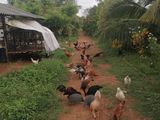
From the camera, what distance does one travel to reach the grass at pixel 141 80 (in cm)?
764

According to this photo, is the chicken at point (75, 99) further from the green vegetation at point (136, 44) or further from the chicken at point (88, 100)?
the green vegetation at point (136, 44)

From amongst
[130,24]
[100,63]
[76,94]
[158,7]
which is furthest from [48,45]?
[76,94]

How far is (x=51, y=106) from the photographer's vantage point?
26.3ft

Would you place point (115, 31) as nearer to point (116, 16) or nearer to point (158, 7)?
point (116, 16)

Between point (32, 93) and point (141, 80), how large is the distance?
4.03 meters

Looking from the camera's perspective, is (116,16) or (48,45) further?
(48,45)

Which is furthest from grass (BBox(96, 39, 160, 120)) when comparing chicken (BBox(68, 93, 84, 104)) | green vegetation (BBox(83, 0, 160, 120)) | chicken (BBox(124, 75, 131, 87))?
chicken (BBox(68, 93, 84, 104))

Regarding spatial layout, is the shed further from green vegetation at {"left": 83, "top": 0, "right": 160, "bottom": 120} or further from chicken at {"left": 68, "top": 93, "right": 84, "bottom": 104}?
chicken at {"left": 68, "top": 93, "right": 84, "bottom": 104}

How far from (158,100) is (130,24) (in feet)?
23.3

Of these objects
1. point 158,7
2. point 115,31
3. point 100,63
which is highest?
point 158,7

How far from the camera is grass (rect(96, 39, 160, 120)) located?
7.64 metres

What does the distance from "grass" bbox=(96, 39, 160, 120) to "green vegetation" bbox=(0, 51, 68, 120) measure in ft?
6.76

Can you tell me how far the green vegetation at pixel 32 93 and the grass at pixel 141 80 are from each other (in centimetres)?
206

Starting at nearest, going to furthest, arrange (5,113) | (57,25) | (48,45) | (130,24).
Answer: (5,113), (130,24), (48,45), (57,25)
